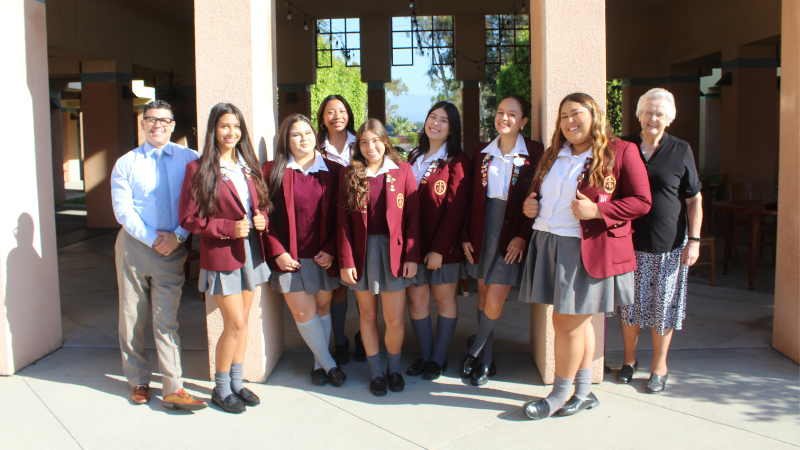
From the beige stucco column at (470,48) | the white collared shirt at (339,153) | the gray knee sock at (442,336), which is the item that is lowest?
the gray knee sock at (442,336)

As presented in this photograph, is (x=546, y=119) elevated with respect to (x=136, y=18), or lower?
lower

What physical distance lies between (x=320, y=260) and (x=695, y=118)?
1058 centimetres

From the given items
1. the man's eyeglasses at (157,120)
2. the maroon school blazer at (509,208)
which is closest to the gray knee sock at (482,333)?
the maroon school blazer at (509,208)

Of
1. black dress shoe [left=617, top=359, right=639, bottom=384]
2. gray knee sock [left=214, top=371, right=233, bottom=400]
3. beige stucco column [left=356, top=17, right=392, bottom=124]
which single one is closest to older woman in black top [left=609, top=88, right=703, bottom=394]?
black dress shoe [left=617, top=359, right=639, bottom=384]

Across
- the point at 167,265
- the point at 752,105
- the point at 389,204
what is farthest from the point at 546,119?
the point at 752,105

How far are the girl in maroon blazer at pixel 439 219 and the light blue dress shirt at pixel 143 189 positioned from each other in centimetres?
132

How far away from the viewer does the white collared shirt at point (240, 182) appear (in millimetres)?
2926

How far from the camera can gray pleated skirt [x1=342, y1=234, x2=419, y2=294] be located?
3072mm

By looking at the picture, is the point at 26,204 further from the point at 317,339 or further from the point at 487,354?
the point at 487,354

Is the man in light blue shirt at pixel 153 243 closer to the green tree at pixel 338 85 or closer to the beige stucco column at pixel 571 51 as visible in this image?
the beige stucco column at pixel 571 51

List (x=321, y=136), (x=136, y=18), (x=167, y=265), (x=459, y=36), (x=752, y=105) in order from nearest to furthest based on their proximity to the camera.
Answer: (x=167, y=265), (x=321, y=136), (x=752, y=105), (x=136, y=18), (x=459, y=36)

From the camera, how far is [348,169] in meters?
3.06

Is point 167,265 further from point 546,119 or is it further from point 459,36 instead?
point 459,36

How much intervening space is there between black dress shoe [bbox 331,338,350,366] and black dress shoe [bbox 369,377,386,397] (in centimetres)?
50
